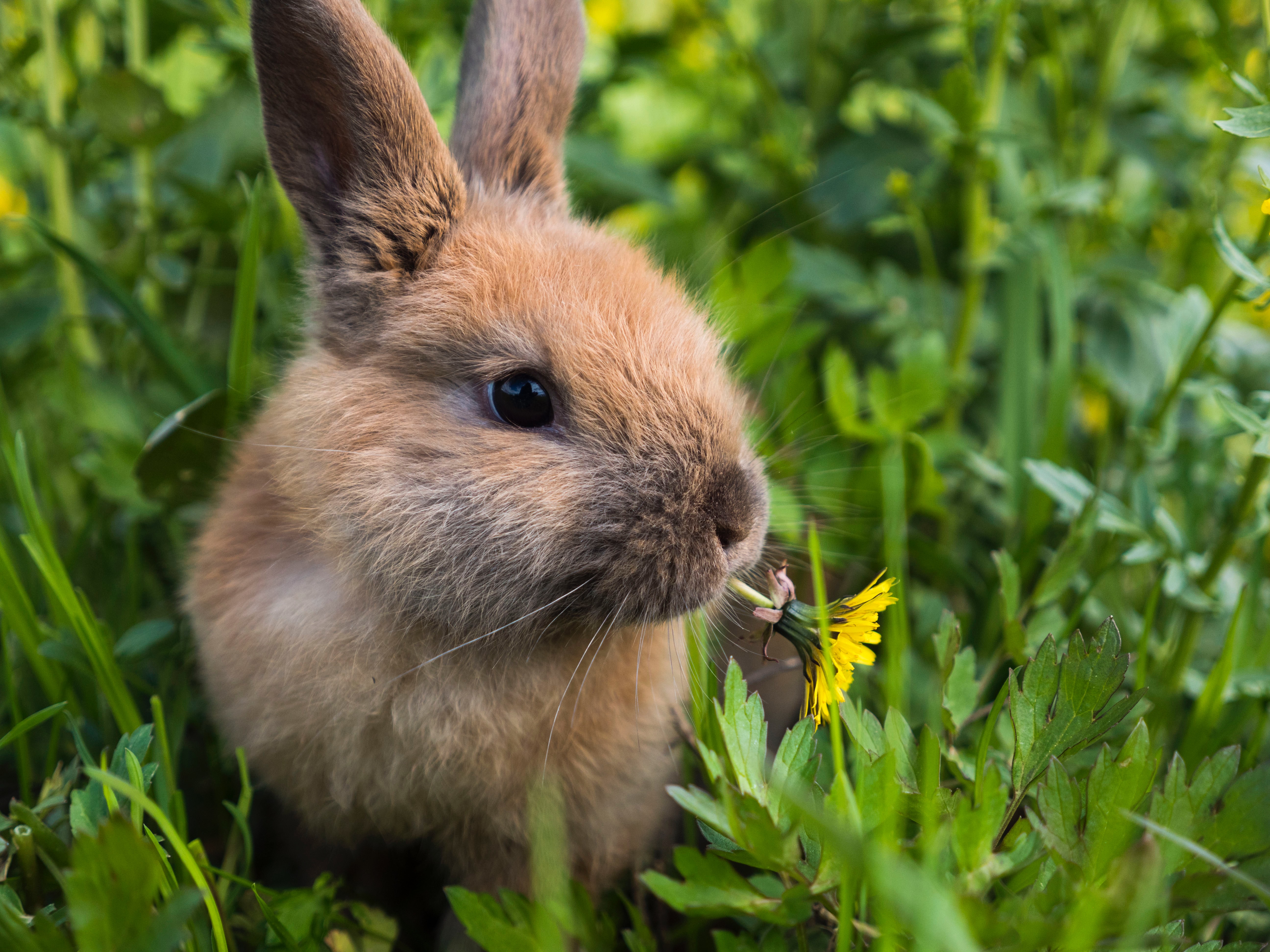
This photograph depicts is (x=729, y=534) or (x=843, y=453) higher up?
(x=729, y=534)

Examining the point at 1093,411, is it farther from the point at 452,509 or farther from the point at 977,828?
the point at 452,509

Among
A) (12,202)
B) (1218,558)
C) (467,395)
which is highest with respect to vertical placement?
(12,202)

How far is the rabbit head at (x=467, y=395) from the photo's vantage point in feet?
5.51

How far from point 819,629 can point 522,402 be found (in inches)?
27.2

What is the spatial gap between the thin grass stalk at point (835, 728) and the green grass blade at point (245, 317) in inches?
60.4

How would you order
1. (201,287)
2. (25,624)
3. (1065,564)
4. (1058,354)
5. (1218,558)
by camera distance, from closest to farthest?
(25,624) < (1065,564) < (1218,558) < (1058,354) < (201,287)

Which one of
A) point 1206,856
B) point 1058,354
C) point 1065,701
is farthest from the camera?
point 1058,354

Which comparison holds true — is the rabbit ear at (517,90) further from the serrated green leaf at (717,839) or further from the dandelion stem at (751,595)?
the serrated green leaf at (717,839)

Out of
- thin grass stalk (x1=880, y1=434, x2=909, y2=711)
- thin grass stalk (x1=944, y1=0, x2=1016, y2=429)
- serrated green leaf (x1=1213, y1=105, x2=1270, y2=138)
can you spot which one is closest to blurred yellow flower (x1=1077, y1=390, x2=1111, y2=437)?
thin grass stalk (x1=944, y1=0, x2=1016, y2=429)

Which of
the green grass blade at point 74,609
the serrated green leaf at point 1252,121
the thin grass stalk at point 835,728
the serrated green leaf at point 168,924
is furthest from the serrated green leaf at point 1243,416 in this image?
the green grass blade at point 74,609

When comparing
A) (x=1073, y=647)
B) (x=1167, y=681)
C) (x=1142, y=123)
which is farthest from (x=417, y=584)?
(x=1142, y=123)

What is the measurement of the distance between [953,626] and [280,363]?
1.71 m

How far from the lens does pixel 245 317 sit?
2.39 m

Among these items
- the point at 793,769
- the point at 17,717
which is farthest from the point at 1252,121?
the point at 17,717
